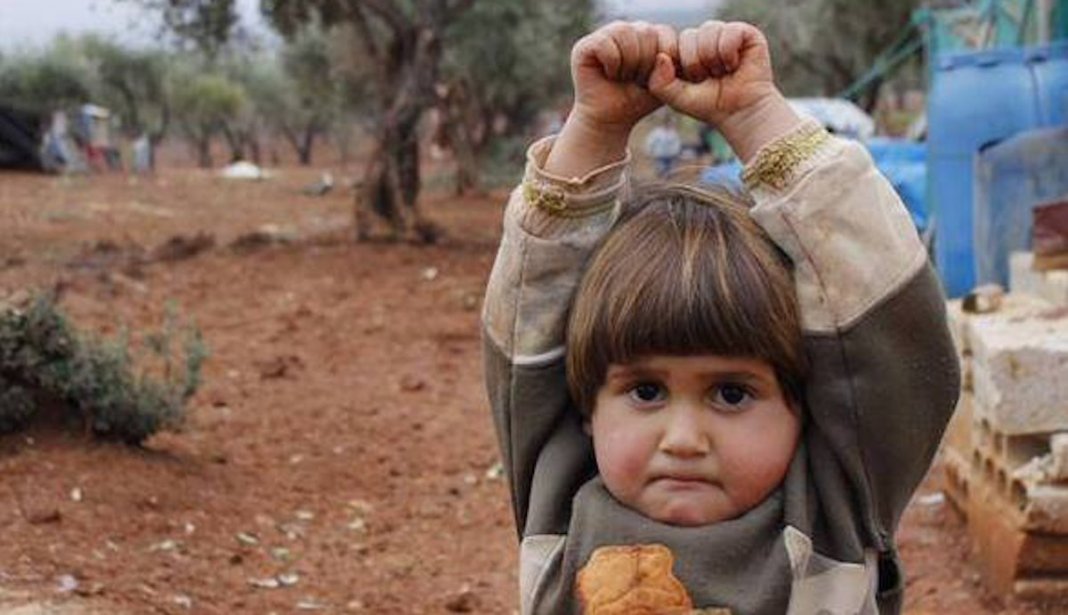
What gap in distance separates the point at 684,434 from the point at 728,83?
401 millimetres

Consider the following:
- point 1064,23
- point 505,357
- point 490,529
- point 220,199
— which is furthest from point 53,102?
point 505,357

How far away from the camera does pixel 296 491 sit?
5988 millimetres

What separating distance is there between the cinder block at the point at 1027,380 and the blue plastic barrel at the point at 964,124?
3.96 meters

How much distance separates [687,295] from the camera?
1739mm

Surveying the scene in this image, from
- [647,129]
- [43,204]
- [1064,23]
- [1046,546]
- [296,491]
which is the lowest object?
[647,129]

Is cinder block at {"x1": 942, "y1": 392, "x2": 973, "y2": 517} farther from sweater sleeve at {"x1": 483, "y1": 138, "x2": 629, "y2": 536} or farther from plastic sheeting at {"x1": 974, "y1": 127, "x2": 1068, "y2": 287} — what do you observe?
sweater sleeve at {"x1": 483, "y1": 138, "x2": 629, "y2": 536}

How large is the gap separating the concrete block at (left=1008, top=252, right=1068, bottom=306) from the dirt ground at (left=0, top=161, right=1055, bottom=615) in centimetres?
79

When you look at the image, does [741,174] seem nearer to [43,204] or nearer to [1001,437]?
[1001,437]

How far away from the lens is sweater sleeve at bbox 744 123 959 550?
5.73 feet

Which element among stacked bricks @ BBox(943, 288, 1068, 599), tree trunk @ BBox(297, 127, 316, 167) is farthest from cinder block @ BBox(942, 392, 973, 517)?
tree trunk @ BBox(297, 127, 316, 167)

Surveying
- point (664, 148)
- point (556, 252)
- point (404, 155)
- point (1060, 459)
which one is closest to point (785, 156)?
point (556, 252)

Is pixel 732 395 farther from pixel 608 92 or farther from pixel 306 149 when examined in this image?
pixel 306 149

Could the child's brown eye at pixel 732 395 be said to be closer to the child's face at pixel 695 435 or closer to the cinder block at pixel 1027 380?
the child's face at pixel 695 435

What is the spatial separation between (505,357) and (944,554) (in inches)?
124
